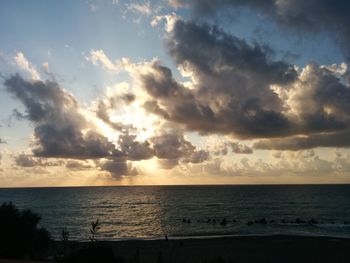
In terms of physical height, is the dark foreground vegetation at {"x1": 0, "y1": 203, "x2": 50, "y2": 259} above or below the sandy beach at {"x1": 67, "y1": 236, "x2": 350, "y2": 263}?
above

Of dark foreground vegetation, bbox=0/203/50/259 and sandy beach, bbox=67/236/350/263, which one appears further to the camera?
sandy beach, bbox=67/236/350/263

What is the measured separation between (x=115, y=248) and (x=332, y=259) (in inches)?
→ 1018

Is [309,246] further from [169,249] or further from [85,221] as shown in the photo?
[85,221]

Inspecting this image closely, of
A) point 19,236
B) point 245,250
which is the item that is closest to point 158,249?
point 245,250

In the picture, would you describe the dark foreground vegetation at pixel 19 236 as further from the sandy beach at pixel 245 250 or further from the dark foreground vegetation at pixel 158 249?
the sandy beach at pixel 245 250

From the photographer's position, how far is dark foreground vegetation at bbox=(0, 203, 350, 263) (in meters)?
30.0

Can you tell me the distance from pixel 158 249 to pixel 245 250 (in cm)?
1060

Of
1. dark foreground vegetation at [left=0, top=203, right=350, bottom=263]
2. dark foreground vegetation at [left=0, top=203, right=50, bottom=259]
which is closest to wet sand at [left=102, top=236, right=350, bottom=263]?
dark foreground vegetation at [left=0, top=203, right=350, bottom=263]

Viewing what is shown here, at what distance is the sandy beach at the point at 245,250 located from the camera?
4300 centimetres

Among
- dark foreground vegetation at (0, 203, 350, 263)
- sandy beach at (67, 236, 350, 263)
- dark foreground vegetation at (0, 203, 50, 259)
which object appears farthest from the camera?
sandy beach at (67, 236, 350, 263)

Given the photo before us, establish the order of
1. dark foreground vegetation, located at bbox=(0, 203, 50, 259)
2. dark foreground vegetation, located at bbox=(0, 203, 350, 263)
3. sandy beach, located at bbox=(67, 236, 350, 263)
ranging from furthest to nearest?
sandy beach, located at bbox=(67, 236, 350, 263) → dark foreground vegetation, located at bbox=(0, 203, 50, 259) → dark foreground vegetation, located at bbox=(0, 203, 350, 263)

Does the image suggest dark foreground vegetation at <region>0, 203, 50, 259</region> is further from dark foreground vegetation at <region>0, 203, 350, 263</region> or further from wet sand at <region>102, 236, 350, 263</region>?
wet sand at <region>102, 236, 350, 263</region>

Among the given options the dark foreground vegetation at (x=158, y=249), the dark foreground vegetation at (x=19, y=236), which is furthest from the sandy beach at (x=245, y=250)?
the dark foreground vegetation at (x=19, y=236)

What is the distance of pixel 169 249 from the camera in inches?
1939
